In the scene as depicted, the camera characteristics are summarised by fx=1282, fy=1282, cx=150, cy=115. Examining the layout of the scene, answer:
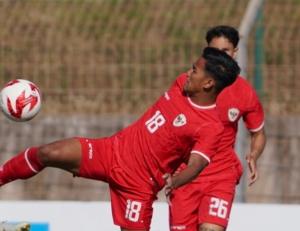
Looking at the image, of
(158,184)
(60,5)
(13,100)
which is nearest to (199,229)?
(158,184)

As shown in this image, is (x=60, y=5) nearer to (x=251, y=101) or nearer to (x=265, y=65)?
(x=265, y=65)

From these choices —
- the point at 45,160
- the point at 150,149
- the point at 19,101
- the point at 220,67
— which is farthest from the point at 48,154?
the point at 220,67

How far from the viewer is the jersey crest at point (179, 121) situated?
27.3 feet

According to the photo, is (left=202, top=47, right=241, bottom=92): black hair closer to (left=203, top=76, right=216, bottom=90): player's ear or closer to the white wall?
(left=203, top=76, right=216, bottom=90): player's ear

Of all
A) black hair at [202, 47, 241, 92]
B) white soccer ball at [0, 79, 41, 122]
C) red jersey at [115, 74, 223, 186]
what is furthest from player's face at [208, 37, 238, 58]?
white soccer ball at [0, 79, 41, 122]

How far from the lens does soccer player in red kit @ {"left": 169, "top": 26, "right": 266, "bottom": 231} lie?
8.81 metres

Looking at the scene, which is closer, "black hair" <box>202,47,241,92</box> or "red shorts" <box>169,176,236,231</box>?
"black hair" <box>202,47,241,92</box>

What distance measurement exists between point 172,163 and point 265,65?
350 centimetres

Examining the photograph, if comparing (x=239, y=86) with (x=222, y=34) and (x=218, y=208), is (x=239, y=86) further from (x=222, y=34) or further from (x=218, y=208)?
(x=218, y=208)

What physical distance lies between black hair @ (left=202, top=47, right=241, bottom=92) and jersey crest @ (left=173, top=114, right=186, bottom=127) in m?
0.29

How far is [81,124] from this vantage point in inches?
459

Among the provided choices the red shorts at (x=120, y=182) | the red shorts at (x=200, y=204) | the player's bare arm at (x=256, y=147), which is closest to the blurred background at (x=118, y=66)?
the player's bare arm at (x=256, y=147)

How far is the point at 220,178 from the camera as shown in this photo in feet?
29.1

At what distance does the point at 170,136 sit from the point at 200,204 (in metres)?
0.77
